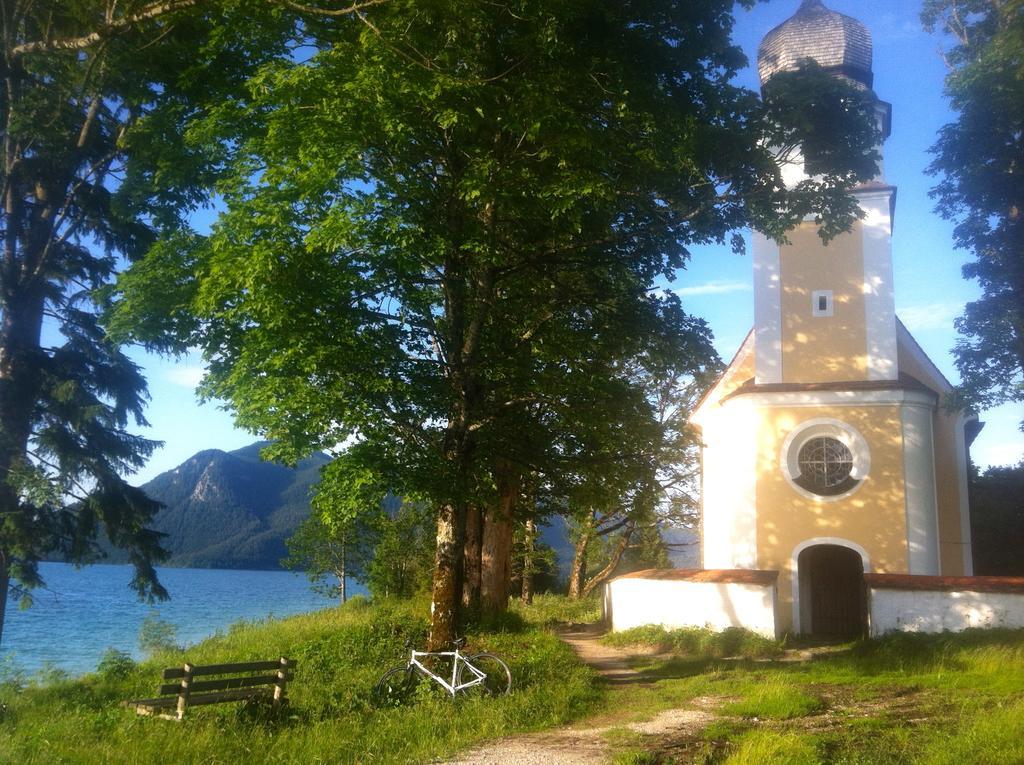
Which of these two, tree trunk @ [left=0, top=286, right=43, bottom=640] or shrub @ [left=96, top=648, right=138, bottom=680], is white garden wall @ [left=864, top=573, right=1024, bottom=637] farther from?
tree trunk @ [left=0, top=286, right=43, bottom=640]

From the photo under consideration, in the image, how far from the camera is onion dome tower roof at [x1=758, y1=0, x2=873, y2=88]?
19969mm

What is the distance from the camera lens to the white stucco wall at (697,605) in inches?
671

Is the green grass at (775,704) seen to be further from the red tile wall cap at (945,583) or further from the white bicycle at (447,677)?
the red tile wall cap at (945,583)

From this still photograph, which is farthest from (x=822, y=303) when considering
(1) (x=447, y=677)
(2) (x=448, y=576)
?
(1) (x=447, y=677)

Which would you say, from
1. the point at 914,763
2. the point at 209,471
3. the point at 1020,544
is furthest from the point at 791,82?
the point at 209,471

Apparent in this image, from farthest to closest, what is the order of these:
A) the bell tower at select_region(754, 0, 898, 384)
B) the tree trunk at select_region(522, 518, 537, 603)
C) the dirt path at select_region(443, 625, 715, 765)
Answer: the tree trunk at select_region(522, 518, 537, 603) → the bell tower at select_region(754, 0, 898, 384) → the dirt path at select_region(443, 625, 715, 765)

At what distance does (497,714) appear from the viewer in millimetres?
9219

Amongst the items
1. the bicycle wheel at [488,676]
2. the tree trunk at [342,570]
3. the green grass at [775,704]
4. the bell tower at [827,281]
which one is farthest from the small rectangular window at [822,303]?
the tree trunk at [342,570]

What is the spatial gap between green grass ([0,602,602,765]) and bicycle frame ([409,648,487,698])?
0.56 feet

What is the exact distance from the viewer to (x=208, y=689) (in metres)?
8.69

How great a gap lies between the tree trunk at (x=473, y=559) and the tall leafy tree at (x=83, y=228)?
230 inches

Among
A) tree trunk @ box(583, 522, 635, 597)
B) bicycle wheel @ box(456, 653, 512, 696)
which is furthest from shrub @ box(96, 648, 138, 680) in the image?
tree trunk @ box(583, 522, 635, 597)

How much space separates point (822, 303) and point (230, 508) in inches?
5380

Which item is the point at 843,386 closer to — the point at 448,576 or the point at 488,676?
the point at 448,576
